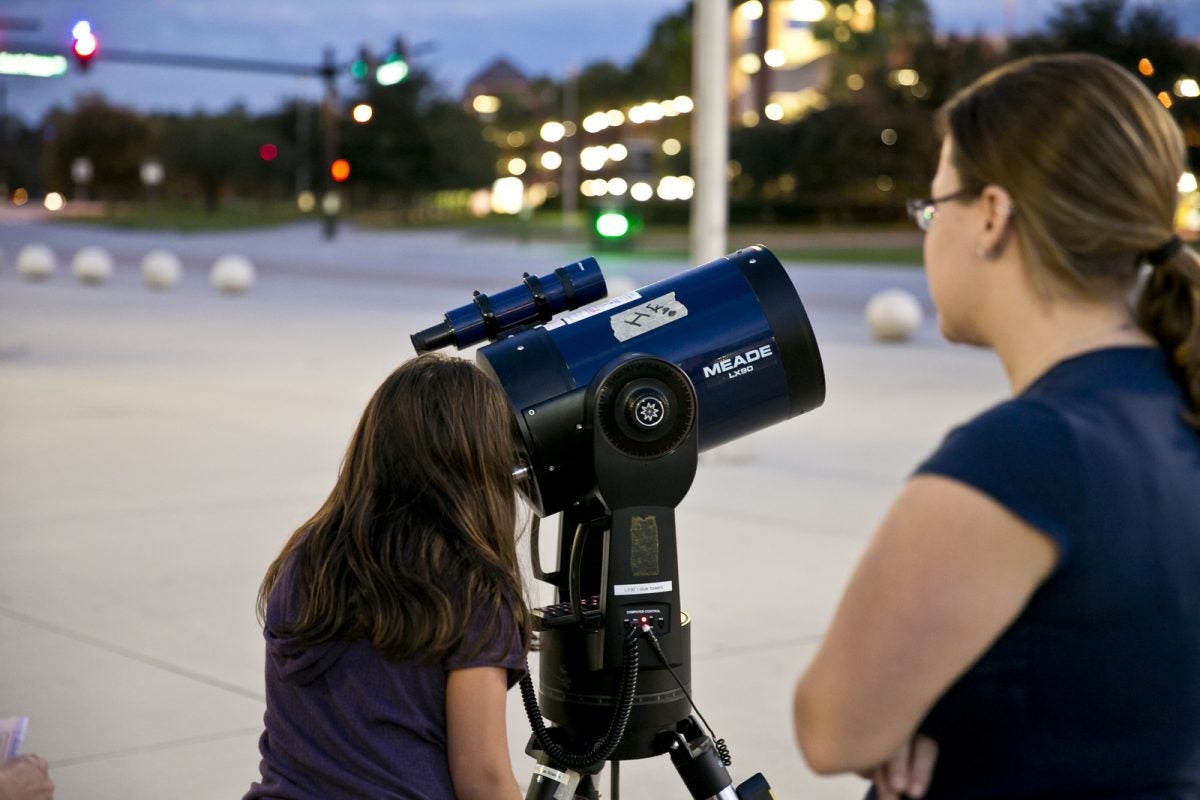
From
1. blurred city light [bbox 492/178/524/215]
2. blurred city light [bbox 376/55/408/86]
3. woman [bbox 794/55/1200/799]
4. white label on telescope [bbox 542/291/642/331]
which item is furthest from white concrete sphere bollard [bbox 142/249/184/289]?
blurred city light [bbox 492/178/524/215]

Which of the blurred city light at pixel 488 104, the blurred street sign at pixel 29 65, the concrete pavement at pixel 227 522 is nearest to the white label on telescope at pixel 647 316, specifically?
the concrete pavement at pixel 227 522

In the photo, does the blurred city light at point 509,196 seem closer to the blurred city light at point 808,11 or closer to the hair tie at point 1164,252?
the blurred city light at point 808,11

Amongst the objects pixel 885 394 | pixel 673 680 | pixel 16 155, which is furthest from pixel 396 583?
pixel 16 155

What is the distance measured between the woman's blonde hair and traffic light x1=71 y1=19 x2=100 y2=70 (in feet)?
97.2

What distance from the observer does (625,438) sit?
2.61 meters

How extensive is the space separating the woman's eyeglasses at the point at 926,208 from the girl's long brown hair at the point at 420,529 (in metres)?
1.00

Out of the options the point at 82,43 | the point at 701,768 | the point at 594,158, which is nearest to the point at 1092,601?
the point at 701,768

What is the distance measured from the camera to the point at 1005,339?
5.07 feet

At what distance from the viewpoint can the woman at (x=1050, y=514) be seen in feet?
4.47

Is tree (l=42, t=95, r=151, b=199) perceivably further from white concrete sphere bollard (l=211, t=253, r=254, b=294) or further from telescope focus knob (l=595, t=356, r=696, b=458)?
telescope focus knob (l=595, t=356, r=696, b=458)

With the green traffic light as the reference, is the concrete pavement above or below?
below

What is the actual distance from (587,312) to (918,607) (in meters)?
1.57

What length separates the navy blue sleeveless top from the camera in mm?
1365

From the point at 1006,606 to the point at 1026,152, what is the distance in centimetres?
46
